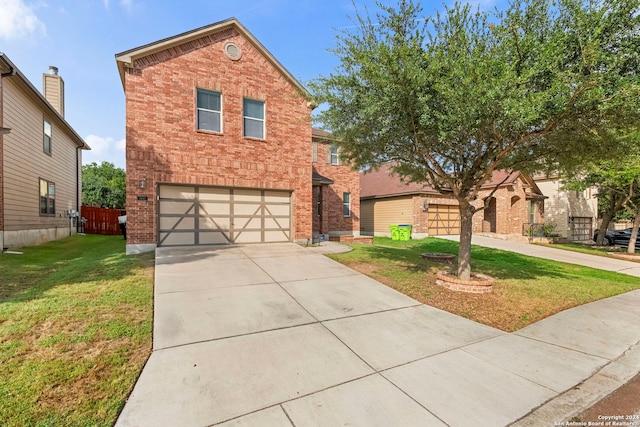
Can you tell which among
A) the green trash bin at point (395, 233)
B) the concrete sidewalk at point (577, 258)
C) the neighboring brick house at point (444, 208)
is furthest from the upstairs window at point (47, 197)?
the concrete sidewalk at point (577, 258)

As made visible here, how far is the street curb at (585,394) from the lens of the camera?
2709 mm

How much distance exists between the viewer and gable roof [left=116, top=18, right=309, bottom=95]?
949cm

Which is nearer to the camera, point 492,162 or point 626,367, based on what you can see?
point 626,367

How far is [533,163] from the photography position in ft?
24.3

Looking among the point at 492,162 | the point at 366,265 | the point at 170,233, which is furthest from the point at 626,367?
the point at 170,233

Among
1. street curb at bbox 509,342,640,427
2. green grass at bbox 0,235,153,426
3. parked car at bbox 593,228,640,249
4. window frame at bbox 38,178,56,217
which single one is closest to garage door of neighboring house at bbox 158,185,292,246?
green grass at bbox 0,235,153,426

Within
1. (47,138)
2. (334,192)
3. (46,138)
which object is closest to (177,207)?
(334,192)

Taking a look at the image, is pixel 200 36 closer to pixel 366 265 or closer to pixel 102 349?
pixel 366 265

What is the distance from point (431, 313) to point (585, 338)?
7.36 ft

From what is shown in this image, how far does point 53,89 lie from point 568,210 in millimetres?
37140

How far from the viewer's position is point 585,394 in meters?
3.13

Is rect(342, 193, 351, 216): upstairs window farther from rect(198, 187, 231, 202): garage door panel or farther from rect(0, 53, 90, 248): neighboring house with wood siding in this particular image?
rect(0, 53, 90, 248): neighboring house with wood siding

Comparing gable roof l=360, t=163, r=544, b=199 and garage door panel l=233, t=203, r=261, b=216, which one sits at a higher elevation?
gable roof l=360, t=163, r=544, b=199

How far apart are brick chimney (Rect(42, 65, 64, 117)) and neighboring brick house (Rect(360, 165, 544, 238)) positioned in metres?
19.7
